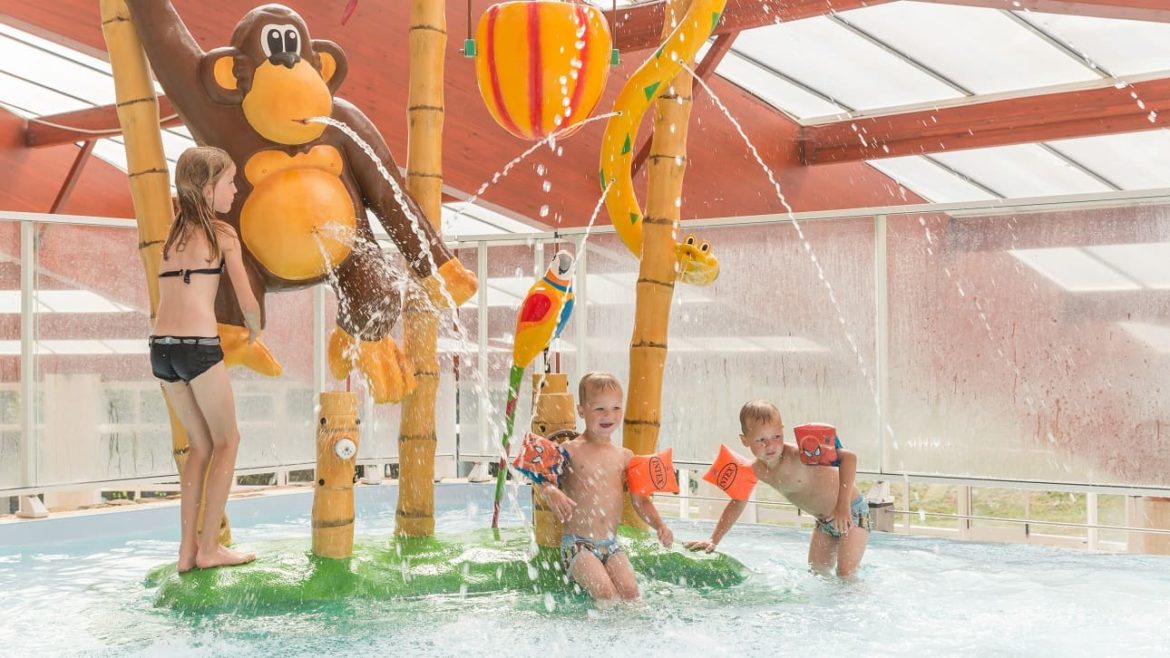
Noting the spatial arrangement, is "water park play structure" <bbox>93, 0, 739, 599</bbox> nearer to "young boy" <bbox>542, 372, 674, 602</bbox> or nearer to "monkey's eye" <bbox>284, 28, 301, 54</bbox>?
"monkey's eye" <bbox>284, 28, 301, 54</bbox>

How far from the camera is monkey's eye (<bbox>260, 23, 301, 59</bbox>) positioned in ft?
10.7

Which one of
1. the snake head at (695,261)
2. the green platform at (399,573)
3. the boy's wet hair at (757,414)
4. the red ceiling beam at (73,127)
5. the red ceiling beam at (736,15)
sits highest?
the red ceiling beam at (736,15)

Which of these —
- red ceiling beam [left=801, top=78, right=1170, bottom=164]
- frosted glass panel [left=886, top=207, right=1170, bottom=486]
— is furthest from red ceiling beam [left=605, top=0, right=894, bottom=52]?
red ceiling beam [left=801, top=78, right=1170, bottom=164]

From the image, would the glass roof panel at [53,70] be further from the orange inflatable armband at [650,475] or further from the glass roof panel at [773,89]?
the orange inflatable armband at [650,475]

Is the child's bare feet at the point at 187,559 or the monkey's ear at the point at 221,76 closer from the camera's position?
the child's bare feet at the point at 187,559

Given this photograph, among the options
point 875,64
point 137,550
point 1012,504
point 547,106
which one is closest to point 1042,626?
point 547,106

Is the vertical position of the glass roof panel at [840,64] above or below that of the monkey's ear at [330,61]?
above

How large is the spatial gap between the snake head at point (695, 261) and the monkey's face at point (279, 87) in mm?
1372

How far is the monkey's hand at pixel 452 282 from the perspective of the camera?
346 centimetres

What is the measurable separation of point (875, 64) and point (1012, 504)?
6.84 metres

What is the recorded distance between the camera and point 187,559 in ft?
10.4

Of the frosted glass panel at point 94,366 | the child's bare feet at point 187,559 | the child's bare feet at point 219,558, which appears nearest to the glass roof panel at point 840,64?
the frosted glass panel at point 94,366

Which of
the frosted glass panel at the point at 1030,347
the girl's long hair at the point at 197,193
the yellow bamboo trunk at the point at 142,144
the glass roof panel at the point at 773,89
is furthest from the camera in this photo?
the glass roof panel at the point at 773,89

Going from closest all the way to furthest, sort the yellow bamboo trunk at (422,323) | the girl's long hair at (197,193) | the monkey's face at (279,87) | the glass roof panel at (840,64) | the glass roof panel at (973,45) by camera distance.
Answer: the girl's long hair at (197,193) → the monkey's face at (279,87) → the yellow bamboo trunk at (422,323) → the glass roof panel at (973,45) → the glass roof panel at (840,64)
